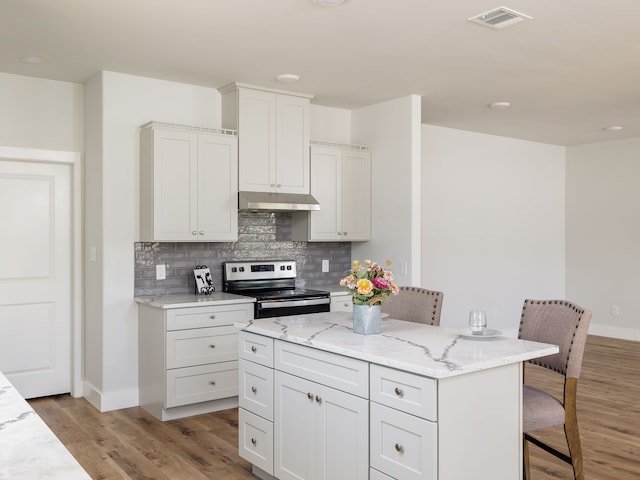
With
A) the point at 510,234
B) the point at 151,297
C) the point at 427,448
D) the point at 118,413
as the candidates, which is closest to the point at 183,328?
the point at 151,297

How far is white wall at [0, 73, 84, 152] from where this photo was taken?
452 centimetres

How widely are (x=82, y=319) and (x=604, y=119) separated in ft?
18.2

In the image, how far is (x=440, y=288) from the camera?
6.75 meters

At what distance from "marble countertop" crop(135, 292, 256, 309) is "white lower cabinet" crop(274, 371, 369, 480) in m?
1.50

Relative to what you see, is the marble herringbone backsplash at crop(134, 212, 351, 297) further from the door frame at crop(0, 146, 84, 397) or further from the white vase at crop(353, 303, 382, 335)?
the white vase at crop(353, 303, 382, 335)

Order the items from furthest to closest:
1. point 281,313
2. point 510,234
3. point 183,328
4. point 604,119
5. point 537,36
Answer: point 510,234
point 604,119
point 281,313
point 183,328
point 537,36

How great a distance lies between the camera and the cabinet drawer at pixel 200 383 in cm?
424

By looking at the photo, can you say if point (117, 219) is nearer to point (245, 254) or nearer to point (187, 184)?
point (187, 184)

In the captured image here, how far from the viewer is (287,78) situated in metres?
4.61

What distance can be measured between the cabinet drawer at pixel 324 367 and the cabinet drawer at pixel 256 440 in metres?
0.36

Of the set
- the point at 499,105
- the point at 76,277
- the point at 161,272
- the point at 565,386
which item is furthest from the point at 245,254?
the point at 565,386

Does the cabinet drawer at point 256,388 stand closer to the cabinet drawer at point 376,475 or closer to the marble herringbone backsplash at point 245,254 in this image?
the cabinet drawer at point 376,475

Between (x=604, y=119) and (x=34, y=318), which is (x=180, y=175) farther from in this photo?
(x=604, y=119)

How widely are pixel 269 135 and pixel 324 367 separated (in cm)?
273
